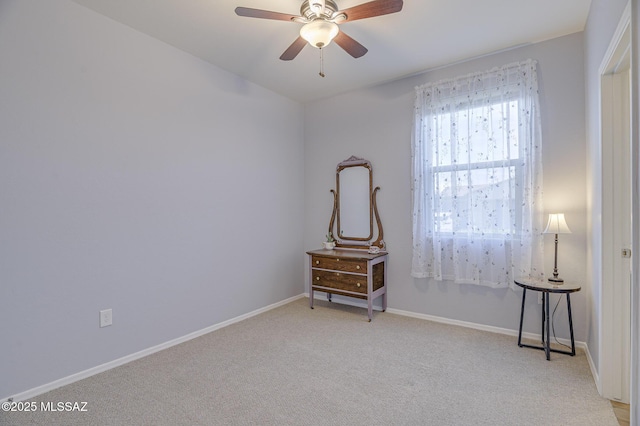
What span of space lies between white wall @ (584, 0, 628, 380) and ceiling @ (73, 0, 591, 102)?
0.35 m

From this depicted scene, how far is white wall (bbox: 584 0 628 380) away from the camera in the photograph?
210 centimetres

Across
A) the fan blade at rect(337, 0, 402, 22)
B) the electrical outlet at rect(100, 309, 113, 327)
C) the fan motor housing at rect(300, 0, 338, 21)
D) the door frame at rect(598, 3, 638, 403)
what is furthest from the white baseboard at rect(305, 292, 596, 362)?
the fan motor housing at rect(300, 0, 338, 21)

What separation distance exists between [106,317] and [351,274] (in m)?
2.33

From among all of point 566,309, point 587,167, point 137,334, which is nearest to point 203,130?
point 137,334

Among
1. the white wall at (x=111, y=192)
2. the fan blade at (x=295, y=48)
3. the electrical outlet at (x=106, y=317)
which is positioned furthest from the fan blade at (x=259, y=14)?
the electrical outlet at (x=106, y=317)

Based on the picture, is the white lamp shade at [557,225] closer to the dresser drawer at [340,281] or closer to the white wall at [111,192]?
the dresser drawer at [340,281]

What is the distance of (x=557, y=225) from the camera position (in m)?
2.68

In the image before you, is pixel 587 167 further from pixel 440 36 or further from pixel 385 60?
pixel 385 60

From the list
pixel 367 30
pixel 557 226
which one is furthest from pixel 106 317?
pixel 557 226

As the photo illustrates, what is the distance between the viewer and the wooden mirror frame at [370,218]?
3.99 metres

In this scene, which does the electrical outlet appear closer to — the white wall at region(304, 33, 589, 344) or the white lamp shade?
the white wall at region(304, 33, 589, 344)

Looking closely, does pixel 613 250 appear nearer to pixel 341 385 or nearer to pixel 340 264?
pixel 341 385

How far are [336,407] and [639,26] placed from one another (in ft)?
7.99

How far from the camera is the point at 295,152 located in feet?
15.0
